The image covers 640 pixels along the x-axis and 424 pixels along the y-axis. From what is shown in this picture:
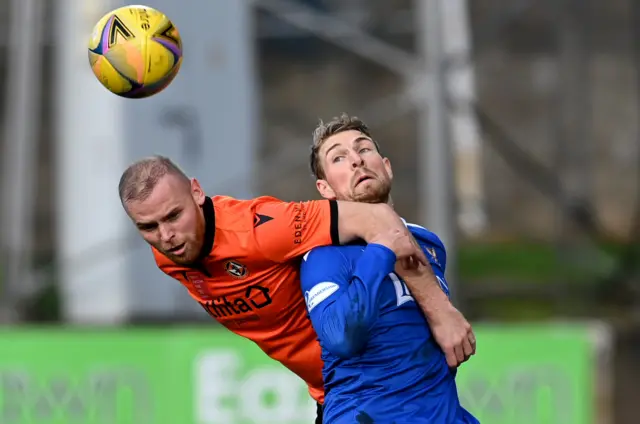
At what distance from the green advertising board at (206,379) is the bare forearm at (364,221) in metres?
4.42

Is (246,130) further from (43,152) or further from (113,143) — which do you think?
(43,152)

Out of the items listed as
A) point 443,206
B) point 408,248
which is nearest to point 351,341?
point 408,248

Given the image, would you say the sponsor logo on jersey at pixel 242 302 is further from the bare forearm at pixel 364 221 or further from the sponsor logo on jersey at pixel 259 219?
the bare forearm at pixel 364 221

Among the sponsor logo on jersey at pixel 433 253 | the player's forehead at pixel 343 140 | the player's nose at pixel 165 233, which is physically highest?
the player's forehead at pixel 343 140

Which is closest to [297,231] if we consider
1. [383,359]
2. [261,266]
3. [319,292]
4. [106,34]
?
[261,266]

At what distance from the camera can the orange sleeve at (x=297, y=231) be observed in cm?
426

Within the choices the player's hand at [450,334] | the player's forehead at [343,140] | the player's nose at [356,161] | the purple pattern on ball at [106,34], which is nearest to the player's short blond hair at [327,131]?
the player's forehead at [343,140]

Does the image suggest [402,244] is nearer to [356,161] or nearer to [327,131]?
[356,161]

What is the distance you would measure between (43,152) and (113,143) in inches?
196

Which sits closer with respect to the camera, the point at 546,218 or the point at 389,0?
the point at 546,218

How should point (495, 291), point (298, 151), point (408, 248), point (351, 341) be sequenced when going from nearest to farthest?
point (351, 341), point (408, 248), point (495, 291), point (298, 151)

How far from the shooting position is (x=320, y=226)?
4266mm

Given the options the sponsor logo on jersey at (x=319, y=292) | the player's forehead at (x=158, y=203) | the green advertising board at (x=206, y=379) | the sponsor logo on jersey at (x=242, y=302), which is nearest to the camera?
the sponsor logo on jersey at (x=319, y=292)

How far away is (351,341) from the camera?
3916mm
